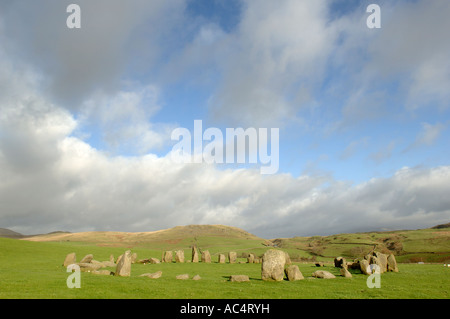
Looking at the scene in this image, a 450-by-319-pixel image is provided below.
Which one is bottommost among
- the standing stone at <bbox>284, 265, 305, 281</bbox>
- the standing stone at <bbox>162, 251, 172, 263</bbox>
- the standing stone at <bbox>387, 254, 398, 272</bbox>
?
the standing stone at <bbox>162, 251, 172, 263</bbox>

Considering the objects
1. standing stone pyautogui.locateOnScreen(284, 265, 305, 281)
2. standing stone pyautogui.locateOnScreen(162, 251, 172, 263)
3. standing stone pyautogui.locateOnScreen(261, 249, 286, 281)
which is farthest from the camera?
standing stone pyautogui.locateOnScreen(162, 251, 172, 263)

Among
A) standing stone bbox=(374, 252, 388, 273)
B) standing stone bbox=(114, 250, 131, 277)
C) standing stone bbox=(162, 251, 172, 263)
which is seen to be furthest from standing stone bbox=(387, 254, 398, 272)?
standing stone bbox=(162, 251, 172, 263)

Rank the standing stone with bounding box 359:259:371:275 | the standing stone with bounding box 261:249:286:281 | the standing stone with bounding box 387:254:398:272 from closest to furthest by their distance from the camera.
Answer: the standing stone with bounding box 261:249:286:281, the standing stone with bounding box 359:259:371:275, the standing stone with bounding box 387:254:398:272

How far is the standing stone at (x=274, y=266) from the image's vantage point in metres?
26.0

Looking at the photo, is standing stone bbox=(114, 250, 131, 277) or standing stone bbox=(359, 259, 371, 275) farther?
standing stone bbox=(359, 259, 371, 275)

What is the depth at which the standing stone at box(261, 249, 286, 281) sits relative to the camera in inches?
1025

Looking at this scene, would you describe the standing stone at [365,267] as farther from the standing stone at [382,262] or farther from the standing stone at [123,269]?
the standing stone at [123,269]

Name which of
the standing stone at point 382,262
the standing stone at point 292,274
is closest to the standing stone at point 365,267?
the standing stone at point 382,262

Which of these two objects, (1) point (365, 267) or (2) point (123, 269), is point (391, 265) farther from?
(2) point (123, 269)

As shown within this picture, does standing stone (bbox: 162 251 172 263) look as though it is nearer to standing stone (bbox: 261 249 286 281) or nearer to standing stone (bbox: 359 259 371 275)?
standing stone (bbox: 261 249 286 281)

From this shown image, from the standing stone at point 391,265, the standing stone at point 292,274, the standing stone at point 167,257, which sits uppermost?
the standing stone at point 292,274

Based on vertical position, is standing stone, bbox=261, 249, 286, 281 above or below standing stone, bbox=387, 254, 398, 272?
above
